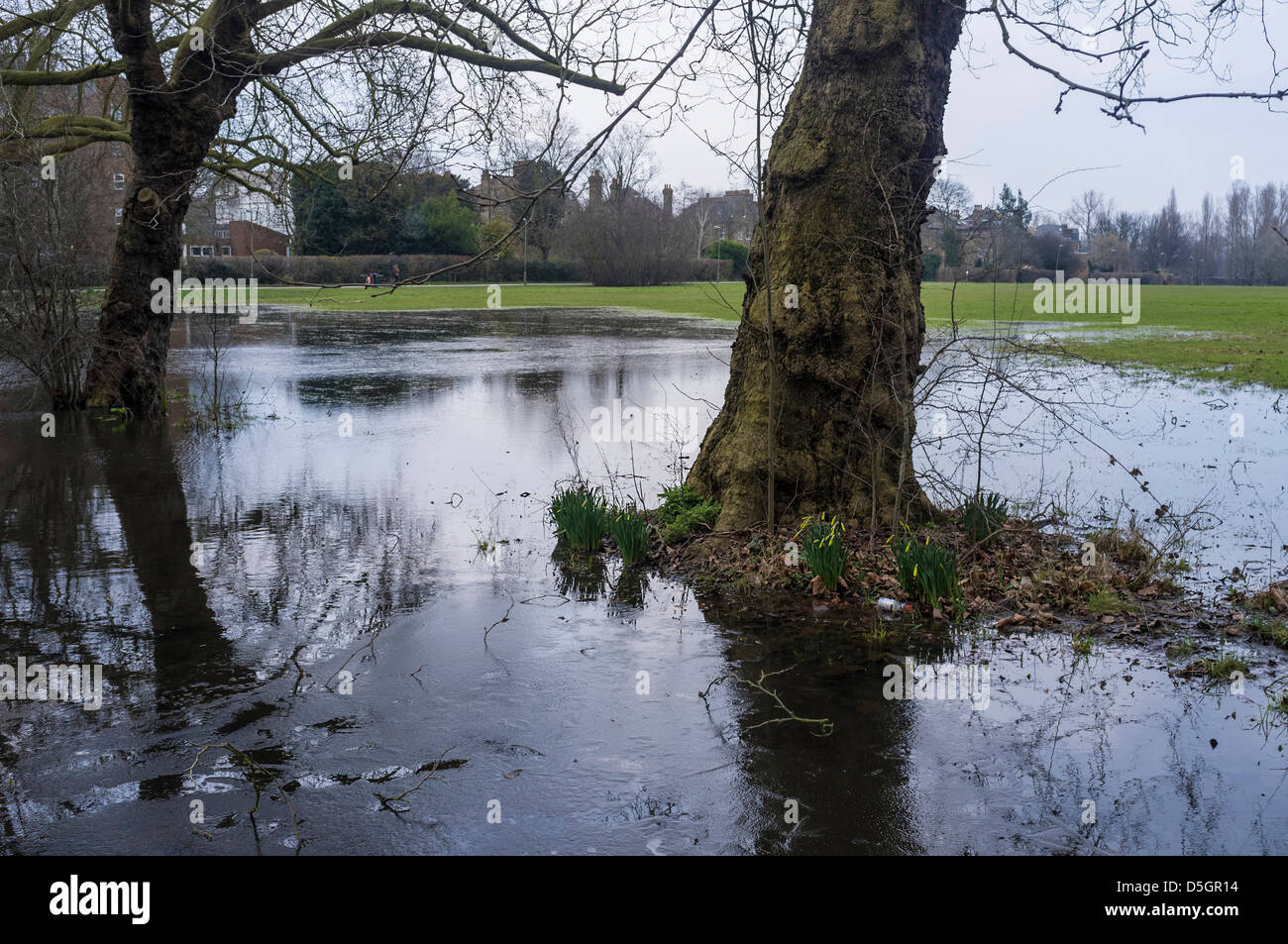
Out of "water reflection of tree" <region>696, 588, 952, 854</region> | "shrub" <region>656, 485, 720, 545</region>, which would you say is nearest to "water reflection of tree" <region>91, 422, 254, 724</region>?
"water reflection of tree" <region>696, 588, 952, 854</region>

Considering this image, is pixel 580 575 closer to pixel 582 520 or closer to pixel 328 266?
pixel 582 520

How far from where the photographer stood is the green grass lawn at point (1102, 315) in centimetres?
2095

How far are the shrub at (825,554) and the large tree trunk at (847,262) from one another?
0.88 m

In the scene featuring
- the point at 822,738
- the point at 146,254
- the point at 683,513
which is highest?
the point at 146,254

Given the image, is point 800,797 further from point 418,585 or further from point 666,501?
point 666,501

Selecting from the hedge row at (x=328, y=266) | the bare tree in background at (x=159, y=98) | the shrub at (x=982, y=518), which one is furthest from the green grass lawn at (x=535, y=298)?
the shrub at (x=982, y=518)

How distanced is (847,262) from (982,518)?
232 centimetres

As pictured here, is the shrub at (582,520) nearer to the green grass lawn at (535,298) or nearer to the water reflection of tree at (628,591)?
the water reflection of tree at (628,591)

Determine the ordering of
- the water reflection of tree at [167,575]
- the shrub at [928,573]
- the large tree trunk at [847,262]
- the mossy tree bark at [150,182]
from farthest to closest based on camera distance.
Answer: the mossy tree bark at [150,182], the large tree trunk at [847,262], the shrub at [928,573], the water reflection of tree at [167,575]

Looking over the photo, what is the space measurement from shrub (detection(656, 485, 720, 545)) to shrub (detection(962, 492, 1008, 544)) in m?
2.02

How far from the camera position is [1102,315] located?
40594 mm

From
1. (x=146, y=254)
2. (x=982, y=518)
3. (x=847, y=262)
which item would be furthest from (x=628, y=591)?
(x=146, y=254)

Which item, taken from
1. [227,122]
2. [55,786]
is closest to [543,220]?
[55,786]

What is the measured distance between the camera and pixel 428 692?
5762mm
